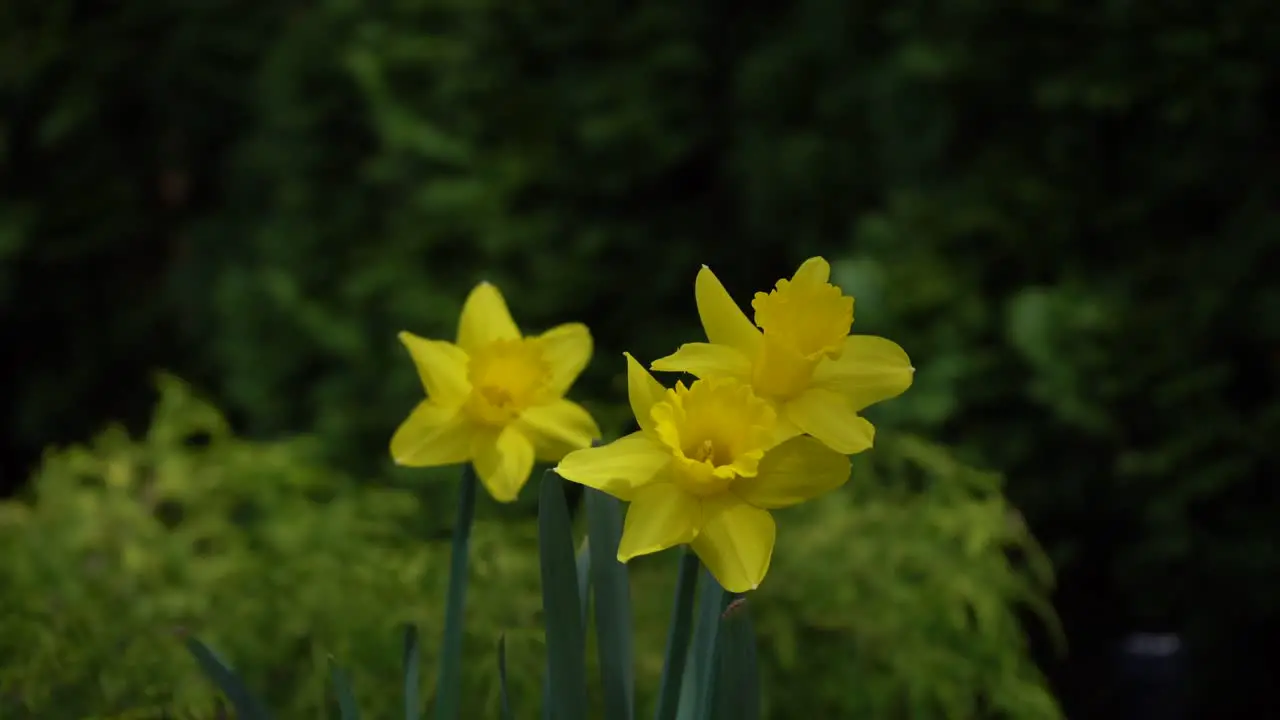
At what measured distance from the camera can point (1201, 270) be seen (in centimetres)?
126

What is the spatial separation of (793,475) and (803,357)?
0.13 ft

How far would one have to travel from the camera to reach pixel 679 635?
466 mm

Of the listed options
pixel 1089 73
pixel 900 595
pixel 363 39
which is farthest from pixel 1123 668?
pixel 363 39

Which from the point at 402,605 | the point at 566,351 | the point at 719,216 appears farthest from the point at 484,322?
the point at 719,216

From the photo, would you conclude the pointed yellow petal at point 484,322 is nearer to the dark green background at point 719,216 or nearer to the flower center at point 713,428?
the flower center at point 713,428

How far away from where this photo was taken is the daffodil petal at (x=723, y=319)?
0.44m

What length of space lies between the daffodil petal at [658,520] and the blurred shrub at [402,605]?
0.35 meters

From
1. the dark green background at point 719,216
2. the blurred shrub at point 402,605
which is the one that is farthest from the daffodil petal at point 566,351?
the dark green background at point 719,216

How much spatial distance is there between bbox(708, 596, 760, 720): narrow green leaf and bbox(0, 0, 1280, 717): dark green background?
0.79 meters

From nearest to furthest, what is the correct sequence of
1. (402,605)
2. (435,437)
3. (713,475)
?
(713,475), (435,437), (402,605)

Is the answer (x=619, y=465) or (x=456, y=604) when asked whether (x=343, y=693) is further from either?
(x=619, y=465)

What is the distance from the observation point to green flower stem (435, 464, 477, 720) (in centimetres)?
52

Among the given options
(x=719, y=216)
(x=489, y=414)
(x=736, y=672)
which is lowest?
(x=736, y=672)

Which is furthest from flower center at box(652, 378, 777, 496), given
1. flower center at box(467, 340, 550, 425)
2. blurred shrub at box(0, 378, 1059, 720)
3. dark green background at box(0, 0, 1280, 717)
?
dark green background at box(0, 0, 1280, 717)
